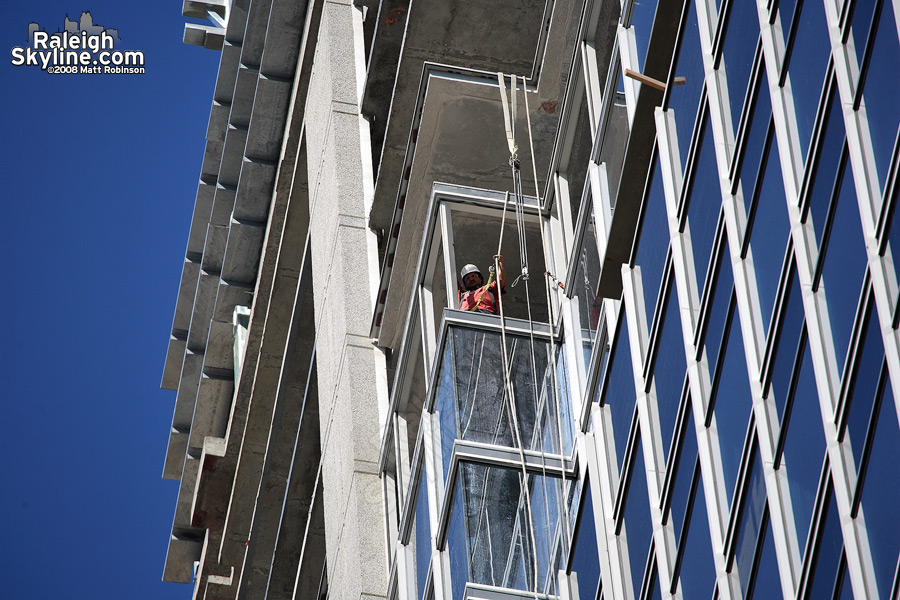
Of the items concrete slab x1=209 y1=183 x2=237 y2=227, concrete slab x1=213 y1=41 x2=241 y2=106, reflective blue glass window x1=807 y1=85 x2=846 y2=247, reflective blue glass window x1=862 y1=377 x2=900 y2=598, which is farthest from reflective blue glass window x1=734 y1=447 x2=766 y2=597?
concrete slab x1=209 y1=183 x2=237 y2=227

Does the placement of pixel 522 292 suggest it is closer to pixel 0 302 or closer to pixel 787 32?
pixel 787 32

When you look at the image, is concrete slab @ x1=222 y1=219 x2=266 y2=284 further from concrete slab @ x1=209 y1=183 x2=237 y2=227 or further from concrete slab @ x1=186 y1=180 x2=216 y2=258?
concrete slab @ x1=186 y1=180 x2=216 y2=258

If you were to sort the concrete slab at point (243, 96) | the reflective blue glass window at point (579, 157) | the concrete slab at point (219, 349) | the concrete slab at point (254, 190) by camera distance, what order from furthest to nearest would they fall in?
the concrete slab at point (219, 349) < the concrete slab at point (254, 190) < the concrete slab at point (243, 96) < the reflective blue glass window at point (579, 157)

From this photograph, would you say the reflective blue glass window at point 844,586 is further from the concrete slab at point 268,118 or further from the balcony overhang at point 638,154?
the concrete slab at point 268,118

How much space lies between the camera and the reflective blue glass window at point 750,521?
10.7 meters

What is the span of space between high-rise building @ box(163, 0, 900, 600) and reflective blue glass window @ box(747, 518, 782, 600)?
0.03m

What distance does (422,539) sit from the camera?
19516mm

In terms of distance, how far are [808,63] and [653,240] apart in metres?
3.50

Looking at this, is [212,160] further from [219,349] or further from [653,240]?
[653,240]

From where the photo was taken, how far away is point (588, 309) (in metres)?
17.5

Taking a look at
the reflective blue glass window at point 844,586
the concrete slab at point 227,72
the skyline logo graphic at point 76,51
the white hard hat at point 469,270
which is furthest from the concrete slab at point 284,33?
the skyline logo graphic at point 76,51

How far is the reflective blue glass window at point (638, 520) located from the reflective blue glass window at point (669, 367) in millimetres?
552

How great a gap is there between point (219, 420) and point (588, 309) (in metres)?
29.0

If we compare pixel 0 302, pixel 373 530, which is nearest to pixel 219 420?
pixel 373 530
